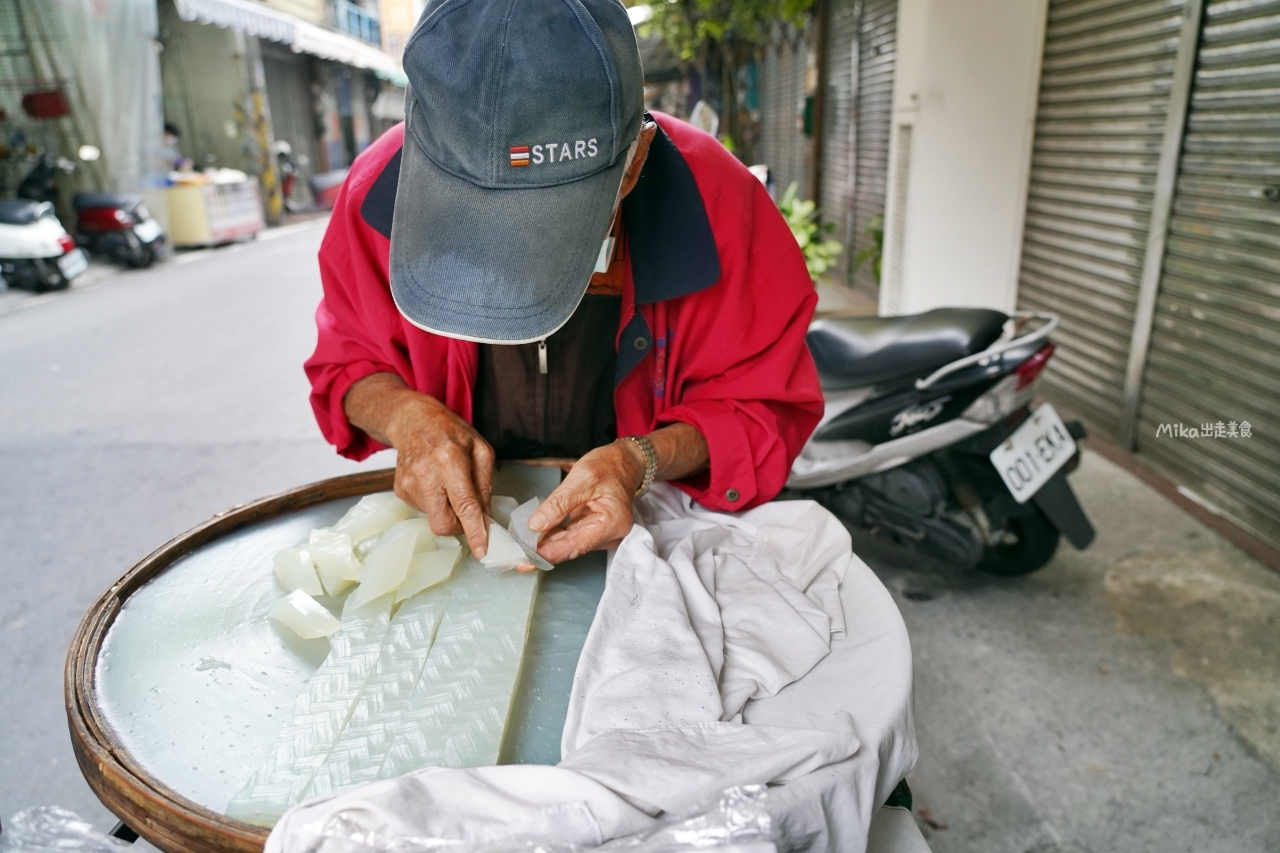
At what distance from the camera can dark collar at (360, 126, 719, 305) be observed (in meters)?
1.57

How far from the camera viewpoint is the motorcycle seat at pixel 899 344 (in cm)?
285

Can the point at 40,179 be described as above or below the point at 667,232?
below

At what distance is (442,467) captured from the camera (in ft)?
4.87

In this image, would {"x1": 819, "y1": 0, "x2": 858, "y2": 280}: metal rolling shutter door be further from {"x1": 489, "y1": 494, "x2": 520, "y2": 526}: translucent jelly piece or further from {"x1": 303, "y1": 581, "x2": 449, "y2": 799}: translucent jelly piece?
{"x1": 303, "y1": 581, "x2": 449, "y2": 799}: translucent jelly piece

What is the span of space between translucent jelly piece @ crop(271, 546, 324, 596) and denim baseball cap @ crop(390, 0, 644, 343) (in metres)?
0.45

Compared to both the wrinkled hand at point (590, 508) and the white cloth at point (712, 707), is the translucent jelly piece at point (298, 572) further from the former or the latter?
the white cloth at point (712, 707)

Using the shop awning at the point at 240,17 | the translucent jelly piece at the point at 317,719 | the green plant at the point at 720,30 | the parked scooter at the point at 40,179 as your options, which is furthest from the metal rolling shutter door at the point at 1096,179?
the shop awning at the point at 240,17

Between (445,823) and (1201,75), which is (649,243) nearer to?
(445,823)

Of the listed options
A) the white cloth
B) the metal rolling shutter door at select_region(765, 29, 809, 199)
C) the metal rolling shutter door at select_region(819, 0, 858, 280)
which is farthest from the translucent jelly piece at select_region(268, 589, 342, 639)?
the metal rolling shutter door at select_region(765, 29, 809, 199)

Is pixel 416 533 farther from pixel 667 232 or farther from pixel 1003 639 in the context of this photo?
pixel 1003 639

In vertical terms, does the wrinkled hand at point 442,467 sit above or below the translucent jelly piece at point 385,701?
above

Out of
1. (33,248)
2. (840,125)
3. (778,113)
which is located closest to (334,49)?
(33,248)

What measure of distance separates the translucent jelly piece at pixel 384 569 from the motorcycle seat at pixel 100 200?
1052cm

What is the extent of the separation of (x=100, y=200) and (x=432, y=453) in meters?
10.5
